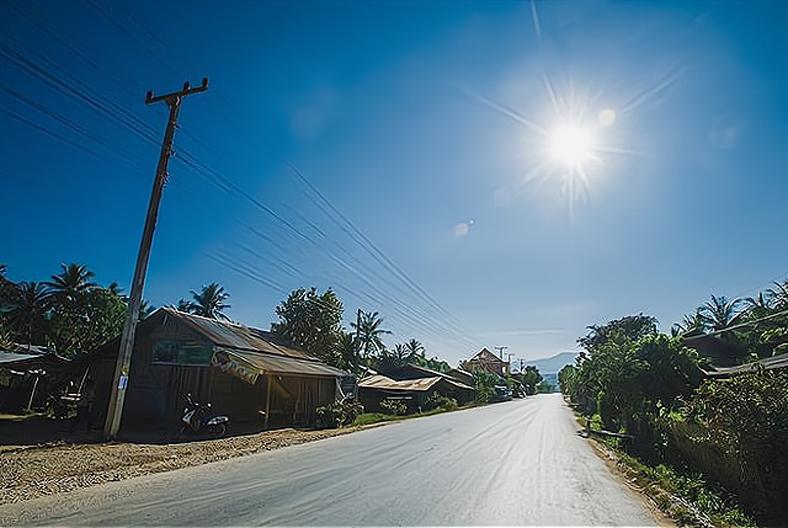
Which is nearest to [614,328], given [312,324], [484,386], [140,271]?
[484,386]

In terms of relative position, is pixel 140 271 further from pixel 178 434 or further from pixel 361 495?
pixel 361 495

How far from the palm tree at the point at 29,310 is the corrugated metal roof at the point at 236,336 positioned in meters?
25.6

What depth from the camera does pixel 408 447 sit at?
15547mm

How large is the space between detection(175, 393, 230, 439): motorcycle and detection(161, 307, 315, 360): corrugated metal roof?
3.23 meters

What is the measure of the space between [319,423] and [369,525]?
17.1m

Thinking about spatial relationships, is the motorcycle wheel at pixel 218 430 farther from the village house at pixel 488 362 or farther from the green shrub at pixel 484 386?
the village house at pixel 488 362

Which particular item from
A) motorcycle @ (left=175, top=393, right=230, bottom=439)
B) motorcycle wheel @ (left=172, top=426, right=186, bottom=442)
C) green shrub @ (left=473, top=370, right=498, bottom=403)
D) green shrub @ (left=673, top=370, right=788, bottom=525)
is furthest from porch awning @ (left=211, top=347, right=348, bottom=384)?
green shrub @ (left=473, top=370, right=498, bottom=403)

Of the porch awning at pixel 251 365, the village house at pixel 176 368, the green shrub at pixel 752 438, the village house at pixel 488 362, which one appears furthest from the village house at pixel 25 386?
the village house at pixel 488 362

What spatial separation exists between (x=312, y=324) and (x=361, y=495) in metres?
34.5

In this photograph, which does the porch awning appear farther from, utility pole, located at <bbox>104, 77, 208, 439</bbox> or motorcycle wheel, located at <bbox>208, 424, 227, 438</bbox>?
utility pole, located at <bbox>104, 77, 208, 439</bbox>

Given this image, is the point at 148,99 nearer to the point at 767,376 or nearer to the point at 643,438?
the point at 767,376

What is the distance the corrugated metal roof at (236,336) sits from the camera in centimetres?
2030

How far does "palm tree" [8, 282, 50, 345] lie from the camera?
41031mm

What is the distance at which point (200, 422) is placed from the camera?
1677 cm
